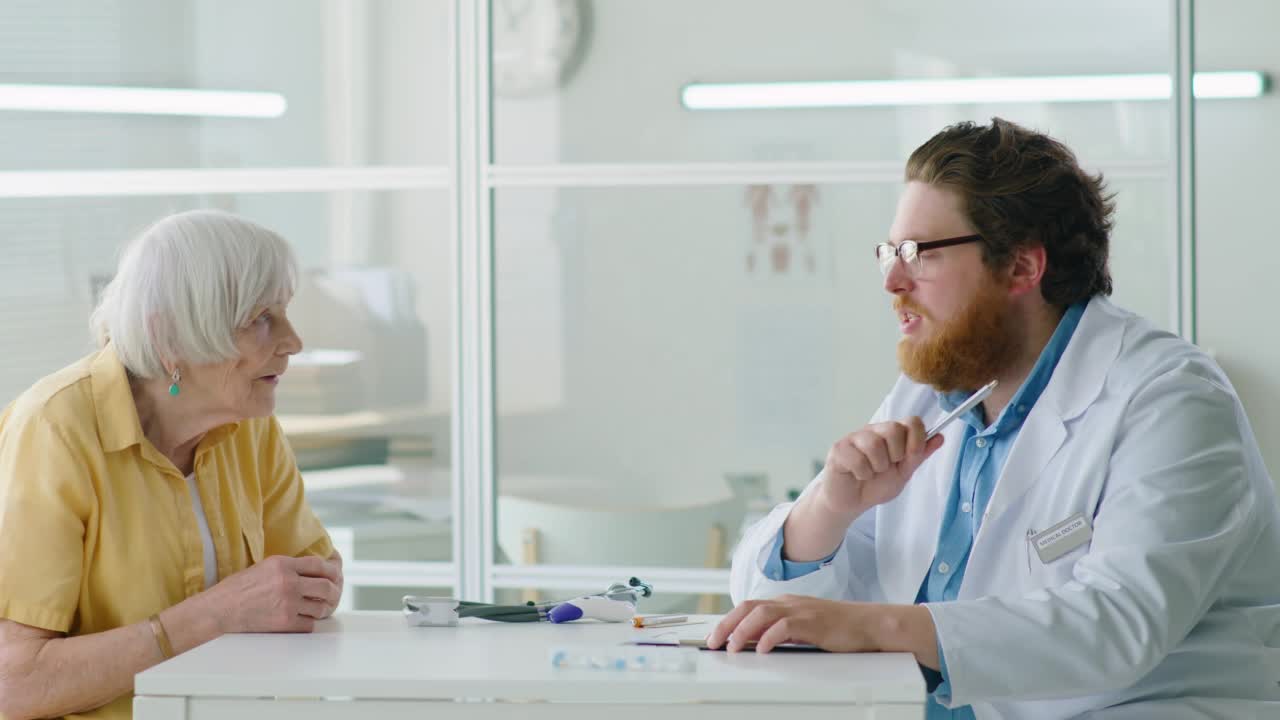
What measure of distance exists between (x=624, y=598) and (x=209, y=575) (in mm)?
642

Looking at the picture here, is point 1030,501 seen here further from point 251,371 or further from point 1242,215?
point 1242,215

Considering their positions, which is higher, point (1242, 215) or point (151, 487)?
point (1242, 215)

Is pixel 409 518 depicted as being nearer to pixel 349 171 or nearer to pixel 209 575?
pixel 349 171

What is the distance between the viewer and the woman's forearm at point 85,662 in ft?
5.75

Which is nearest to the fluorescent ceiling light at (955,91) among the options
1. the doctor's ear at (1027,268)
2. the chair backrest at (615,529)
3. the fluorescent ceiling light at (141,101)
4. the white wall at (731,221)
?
the white wall at (731,221)

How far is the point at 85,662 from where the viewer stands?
177cm

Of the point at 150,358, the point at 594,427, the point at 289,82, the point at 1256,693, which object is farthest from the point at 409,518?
the point at 1256,693

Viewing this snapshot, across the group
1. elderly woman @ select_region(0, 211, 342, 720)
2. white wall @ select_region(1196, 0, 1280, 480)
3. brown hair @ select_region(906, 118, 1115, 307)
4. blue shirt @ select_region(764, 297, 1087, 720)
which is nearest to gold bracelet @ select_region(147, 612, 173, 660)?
elderly woman @ select_region(0, 211, 342, 720)

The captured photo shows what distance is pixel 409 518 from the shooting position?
406cm

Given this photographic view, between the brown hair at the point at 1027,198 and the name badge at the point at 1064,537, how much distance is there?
43 centimetres

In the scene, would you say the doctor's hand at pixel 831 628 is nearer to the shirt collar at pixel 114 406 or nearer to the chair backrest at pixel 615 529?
the shirt collar at pixel 114 406

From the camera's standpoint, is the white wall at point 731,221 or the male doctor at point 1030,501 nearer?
the male doctor at point 1030,501

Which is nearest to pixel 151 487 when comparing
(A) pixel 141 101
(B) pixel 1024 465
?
(B) pixel 1024 465

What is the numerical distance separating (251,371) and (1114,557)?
1243mm
